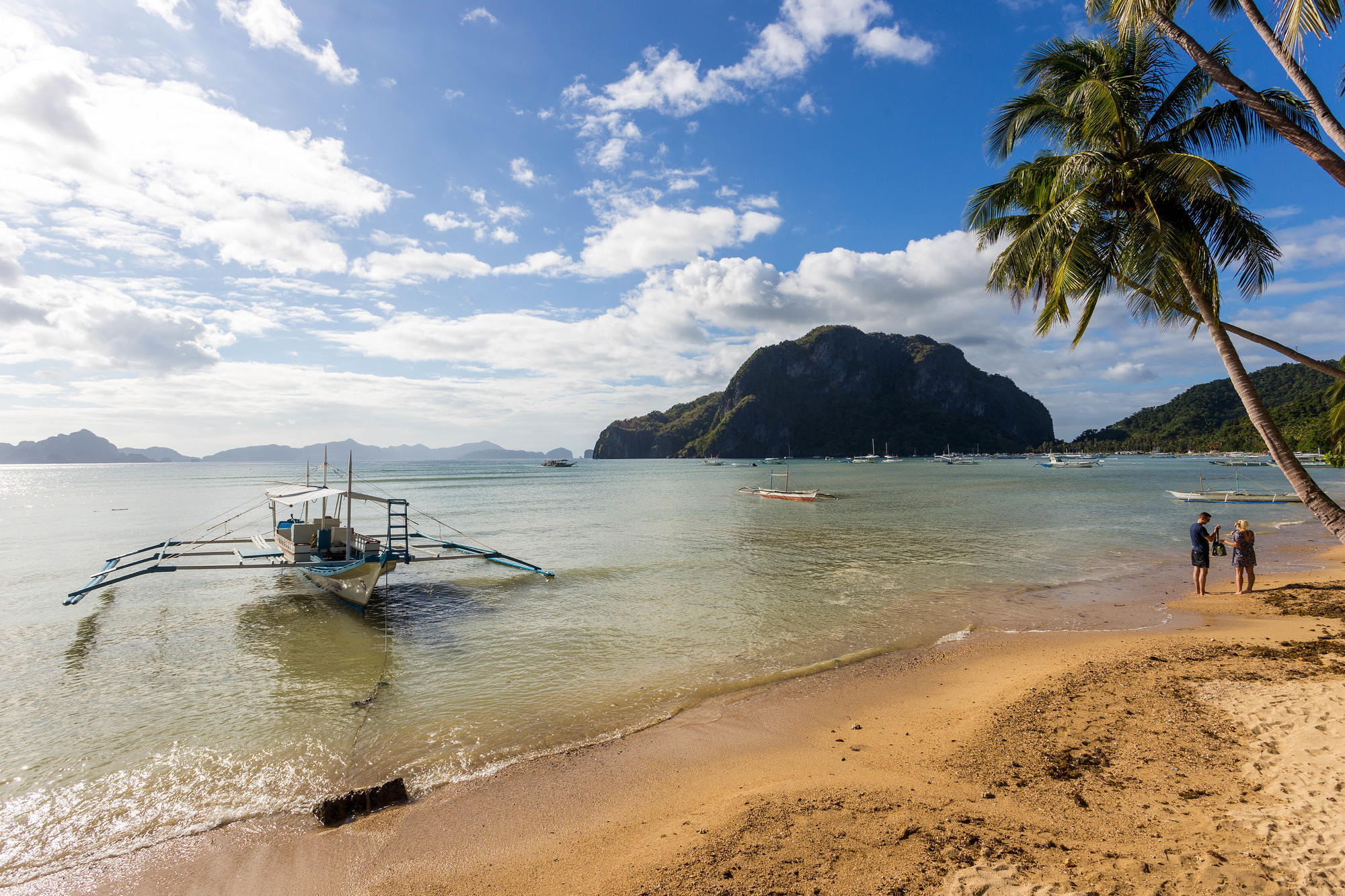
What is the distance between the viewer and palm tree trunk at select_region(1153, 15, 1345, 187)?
7.35m

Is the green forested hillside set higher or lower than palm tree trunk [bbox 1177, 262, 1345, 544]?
higher

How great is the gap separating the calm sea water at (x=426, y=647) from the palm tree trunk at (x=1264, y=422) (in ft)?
15.4

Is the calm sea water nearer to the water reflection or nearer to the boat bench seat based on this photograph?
the water reflection

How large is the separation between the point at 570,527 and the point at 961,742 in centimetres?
2838

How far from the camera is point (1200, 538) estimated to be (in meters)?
13.6

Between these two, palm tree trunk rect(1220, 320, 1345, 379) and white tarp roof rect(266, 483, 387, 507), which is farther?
white tarp roof rect(266, 483, 387, 507)

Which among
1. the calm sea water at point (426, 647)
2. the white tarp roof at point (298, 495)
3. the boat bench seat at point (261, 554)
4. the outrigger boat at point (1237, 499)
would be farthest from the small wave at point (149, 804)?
the outrigger boat at point (1237, 499)

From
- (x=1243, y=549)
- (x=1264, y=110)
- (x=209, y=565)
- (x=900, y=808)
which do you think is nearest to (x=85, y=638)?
(x=209, y=565)

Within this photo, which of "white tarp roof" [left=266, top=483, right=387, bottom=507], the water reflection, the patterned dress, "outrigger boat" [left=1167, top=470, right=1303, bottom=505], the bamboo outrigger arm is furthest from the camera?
"outrigger boat" [left=1167, top=470, right=1303, bottom=505]

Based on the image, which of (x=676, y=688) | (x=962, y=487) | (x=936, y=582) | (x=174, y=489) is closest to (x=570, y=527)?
(x=936, y=582)

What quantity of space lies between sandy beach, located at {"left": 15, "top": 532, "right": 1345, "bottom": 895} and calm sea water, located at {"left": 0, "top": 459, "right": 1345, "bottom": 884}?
3.22 feet

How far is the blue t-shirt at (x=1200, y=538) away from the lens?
1362cm

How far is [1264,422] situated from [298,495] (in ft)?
77.9

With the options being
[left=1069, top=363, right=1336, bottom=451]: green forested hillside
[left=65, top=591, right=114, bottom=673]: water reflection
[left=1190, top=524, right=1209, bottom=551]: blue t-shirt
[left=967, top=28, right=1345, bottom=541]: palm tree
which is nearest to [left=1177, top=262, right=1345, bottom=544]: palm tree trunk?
[left=967, top=28, right=1345, bottom=541]: palm tree
